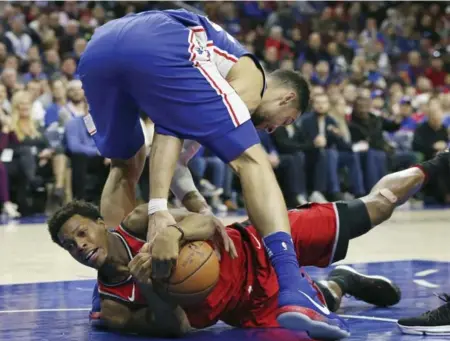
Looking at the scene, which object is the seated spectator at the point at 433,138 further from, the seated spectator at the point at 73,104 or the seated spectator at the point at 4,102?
the seated spectator at the point at 4,102

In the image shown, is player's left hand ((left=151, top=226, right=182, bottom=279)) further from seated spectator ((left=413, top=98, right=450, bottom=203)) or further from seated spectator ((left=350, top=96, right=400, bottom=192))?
seated spectator ((left=413, top=98, right=450, bottom=203))

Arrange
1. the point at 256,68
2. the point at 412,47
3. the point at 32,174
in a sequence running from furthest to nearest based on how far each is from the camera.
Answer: the point at 412,47 < the point at 32,174 < the point at 256,68

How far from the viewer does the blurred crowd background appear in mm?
10992

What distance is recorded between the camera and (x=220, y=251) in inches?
175

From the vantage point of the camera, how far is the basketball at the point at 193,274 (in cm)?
410

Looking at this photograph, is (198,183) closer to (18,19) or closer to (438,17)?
(18,19)

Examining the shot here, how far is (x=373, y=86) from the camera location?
15.3 metres

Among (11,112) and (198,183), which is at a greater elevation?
(11,112)

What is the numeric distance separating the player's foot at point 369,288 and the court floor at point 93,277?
57 mm

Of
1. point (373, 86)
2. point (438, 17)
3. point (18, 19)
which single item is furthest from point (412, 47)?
point (18, 19)

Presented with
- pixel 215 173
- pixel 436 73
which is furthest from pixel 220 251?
pixel 436 73

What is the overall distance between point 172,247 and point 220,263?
44 centimetres

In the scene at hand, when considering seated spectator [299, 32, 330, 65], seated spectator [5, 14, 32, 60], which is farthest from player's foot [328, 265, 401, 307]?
seated spectator [299, 32, 330, 65]

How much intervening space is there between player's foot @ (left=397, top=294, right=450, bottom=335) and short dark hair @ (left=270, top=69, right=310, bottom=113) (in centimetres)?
116
